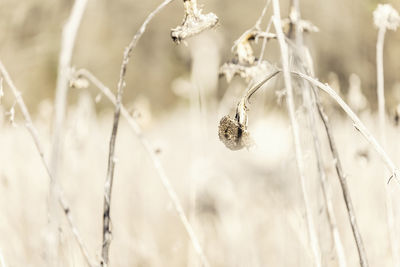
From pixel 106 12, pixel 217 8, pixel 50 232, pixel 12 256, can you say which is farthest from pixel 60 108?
pixel 106 12

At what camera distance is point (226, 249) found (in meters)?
2.41

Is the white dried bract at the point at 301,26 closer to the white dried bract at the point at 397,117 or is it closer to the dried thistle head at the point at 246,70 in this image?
the dried thistle head at the point at 246,70

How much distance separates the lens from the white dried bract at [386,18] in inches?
45.4

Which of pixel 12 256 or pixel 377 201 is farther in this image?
pixel 377 201

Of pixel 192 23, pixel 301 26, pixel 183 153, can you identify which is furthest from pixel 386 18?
pixel 183 153

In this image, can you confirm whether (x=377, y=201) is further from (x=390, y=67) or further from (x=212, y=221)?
(x=390, y=67)

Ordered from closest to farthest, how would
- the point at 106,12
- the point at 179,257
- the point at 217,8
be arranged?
the point at 179,257
the point at 217,8
the point at 106,12

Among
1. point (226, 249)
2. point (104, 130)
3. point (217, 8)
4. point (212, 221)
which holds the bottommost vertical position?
point (226, 249)

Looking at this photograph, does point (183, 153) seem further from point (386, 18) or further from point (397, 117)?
point (386, 18)

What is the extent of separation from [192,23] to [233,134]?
0.55 feet

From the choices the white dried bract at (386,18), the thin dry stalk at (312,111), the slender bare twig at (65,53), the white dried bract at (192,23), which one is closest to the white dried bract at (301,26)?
the thin dry stalk at (312,111)

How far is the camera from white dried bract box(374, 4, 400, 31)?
1154 millimetres

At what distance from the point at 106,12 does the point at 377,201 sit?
4499mm

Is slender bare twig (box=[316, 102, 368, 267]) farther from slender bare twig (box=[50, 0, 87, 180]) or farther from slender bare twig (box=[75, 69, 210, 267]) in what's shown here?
slender bare twig (box=[50, 0, 87, 180])
